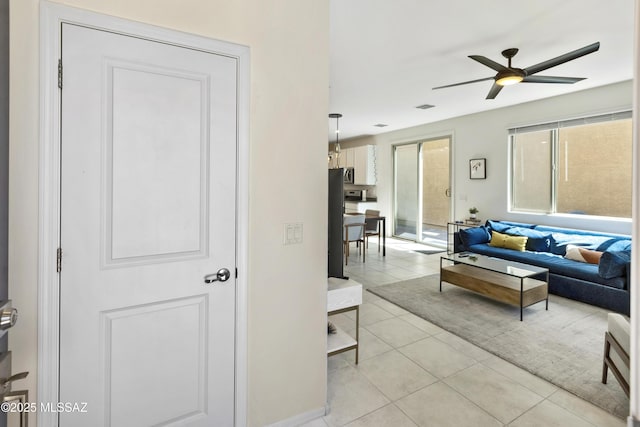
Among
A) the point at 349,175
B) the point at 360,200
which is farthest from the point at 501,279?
the point at 349,175

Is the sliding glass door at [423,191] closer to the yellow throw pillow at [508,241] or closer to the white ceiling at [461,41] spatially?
the yellow throw pillow at [508,241]

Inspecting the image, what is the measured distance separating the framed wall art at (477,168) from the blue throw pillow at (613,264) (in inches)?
109

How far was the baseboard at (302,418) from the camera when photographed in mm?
1827

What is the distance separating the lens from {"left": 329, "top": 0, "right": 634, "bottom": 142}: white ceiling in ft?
8.29

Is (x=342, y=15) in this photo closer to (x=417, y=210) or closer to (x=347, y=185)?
(x=417, y=210)

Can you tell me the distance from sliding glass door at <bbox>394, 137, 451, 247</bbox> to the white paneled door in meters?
6.18

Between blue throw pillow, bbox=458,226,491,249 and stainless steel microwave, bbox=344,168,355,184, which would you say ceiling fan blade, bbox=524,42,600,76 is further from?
stainless steel microwave, bbox=344,168,355,184

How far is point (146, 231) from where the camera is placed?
1.48m

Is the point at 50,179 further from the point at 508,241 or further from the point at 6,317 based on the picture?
the point at 508,241

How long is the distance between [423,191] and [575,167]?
306cm

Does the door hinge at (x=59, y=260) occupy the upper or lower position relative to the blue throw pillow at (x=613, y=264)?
upper

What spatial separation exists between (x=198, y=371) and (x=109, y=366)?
0.39 m

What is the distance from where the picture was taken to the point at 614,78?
13.3ft

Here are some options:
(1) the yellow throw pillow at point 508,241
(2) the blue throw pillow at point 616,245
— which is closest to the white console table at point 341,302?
(2) the blue throw pillow at point 616,245
